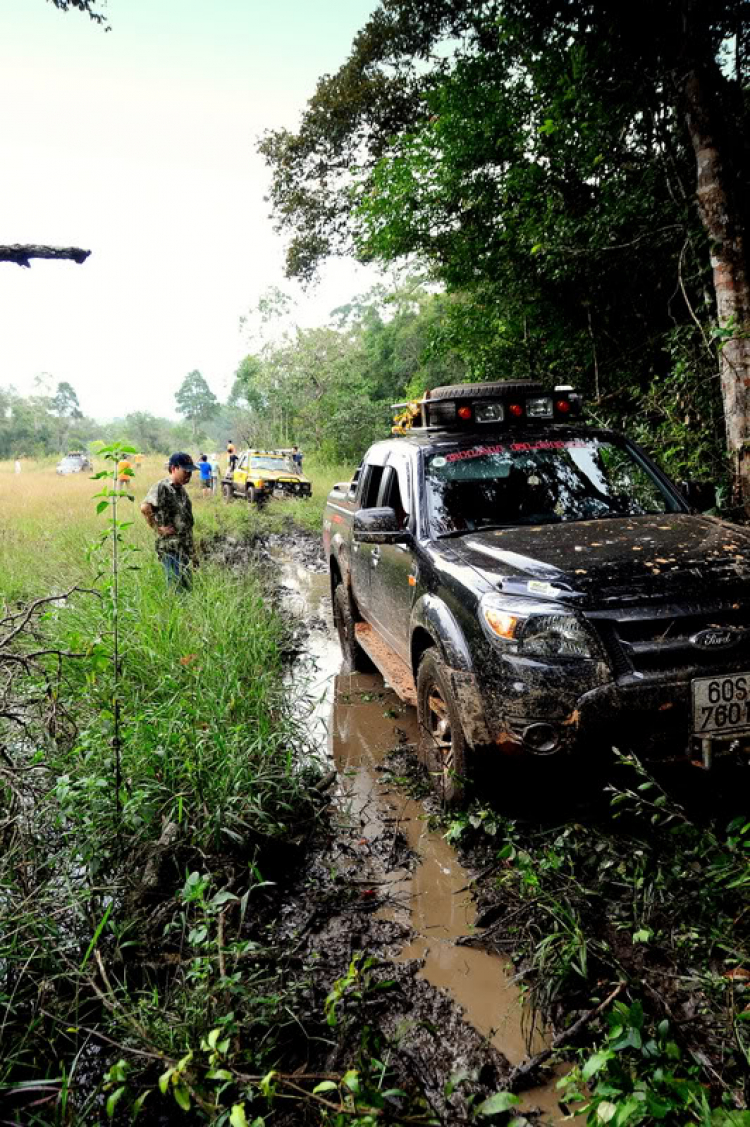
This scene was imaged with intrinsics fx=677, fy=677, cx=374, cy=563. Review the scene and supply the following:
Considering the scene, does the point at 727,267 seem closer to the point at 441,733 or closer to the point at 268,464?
the point at 441,733

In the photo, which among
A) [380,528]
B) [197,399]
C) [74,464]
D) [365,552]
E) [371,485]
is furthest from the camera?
[197,399]

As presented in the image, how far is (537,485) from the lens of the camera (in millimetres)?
3787

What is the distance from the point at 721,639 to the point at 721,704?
24cm

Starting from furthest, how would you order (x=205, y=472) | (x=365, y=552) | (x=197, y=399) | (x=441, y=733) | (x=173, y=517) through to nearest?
1. (x=197, y=399)
2. (x=205, y=472)
3. (x=173, y=517)
4. (x=365, y=552)
5. (x=441, y=733)

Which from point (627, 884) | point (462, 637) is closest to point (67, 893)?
point (462, 637)

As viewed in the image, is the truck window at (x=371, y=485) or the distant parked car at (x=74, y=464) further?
the distant parked car at (x=74, y=464)

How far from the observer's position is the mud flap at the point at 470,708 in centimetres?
269

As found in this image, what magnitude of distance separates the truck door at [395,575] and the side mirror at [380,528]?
79 mm

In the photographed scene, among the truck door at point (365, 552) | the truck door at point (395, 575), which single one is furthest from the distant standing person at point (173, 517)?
the truck door at point (395, 575)

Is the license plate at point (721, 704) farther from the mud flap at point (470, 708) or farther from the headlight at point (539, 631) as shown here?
the mud flap at point (470, 708)

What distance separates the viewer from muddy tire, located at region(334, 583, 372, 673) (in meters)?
5.71

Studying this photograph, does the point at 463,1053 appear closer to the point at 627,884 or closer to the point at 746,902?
the point at 627,884

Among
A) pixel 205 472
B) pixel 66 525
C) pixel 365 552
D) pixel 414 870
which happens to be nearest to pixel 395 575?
pixel 365 552

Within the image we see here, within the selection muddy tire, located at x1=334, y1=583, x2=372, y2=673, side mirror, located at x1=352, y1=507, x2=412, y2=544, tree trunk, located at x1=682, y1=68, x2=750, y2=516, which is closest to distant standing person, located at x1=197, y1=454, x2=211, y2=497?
muddy tire, located at x1=334, y1=583, x2=372, y2=673
